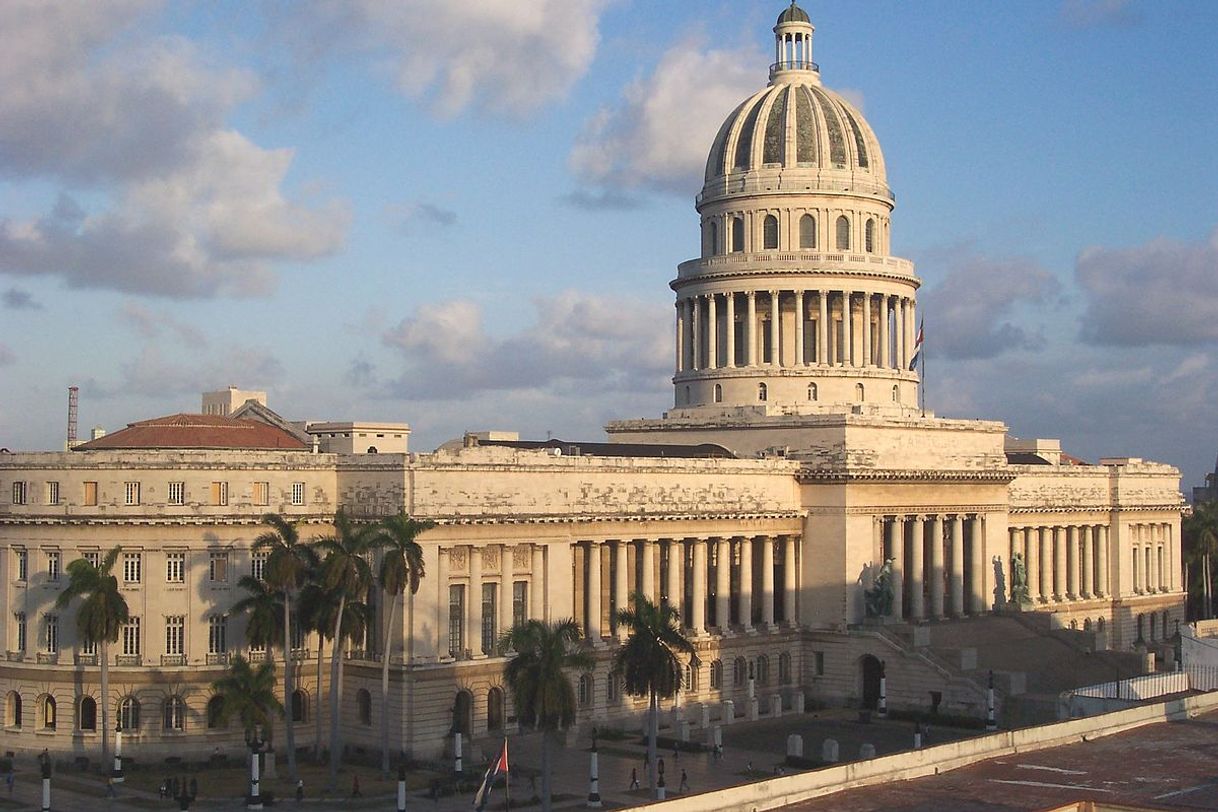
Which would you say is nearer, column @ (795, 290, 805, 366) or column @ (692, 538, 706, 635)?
column @ (692, 538, 706, 635)

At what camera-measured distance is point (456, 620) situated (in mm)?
82750

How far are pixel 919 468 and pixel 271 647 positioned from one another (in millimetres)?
44420

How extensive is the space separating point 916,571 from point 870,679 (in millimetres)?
8463

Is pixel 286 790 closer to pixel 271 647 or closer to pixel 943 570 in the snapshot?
pixel 271 647

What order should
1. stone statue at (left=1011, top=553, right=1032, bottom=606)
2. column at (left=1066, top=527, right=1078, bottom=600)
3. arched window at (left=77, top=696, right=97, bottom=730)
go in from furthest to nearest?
column at (left=1066, top=527, right=1078, bottom=600) < stone statue at (left=1011, top=553, right=1032, bottom=606) < arched window at (left=77, top=696, right=97, bottom=730)

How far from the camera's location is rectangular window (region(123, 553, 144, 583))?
7981 centimetres

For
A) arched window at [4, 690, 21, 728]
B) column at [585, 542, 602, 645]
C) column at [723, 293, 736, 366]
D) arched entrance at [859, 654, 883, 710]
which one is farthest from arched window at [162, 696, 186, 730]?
column at [723, 293, 736, 366]

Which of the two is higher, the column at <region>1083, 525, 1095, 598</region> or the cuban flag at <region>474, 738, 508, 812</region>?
the column at <region>1083, 525, 1095, 598</region>

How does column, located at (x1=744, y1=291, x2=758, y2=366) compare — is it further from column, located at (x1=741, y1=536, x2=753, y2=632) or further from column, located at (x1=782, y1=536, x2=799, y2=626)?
column, located at (x1=741, y1=536, x2=753, y2=632)

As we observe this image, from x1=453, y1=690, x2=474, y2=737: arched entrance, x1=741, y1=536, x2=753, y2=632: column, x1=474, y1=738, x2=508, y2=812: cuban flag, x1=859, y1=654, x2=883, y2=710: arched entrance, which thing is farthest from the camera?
x1=859, y1=654, x2=883, y2=710: arched entrance

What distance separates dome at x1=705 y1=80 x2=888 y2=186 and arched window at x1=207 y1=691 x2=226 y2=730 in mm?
56707

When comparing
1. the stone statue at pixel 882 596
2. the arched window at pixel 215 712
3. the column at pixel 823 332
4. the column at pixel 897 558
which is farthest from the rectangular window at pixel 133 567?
the column at pixel 823 332

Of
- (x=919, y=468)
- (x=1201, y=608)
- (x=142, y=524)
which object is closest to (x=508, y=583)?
(x=142, y=524)

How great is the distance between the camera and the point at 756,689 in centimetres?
9938
